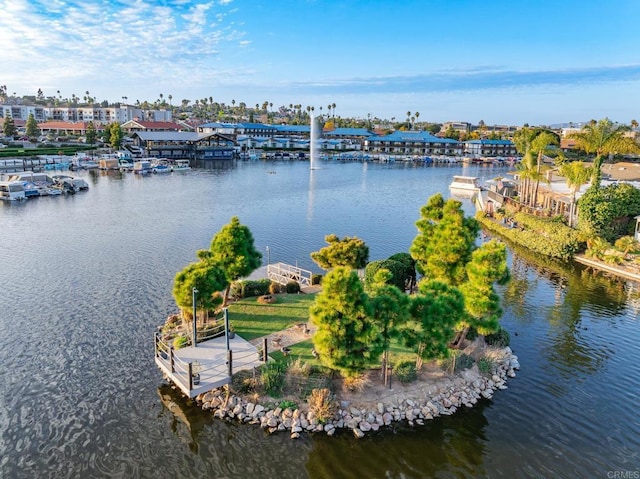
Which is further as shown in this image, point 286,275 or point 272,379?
point 286,275

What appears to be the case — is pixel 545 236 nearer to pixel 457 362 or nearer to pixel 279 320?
pixel 457 362

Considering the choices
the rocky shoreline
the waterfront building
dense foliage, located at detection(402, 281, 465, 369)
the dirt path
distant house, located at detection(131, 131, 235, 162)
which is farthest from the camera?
the waterfront building

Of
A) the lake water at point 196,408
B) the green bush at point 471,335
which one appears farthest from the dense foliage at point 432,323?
the green bush at point 471,335

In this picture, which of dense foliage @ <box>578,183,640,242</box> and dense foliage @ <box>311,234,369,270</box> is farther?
dense foliage @ <box>578,183,640,242</box>

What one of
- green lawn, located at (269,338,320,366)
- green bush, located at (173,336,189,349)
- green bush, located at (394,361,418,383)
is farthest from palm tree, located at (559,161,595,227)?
green bush, located at (173,336,189,349)

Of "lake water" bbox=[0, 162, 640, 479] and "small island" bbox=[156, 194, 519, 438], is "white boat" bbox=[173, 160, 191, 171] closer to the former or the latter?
"lake water" bbox=[0, 162, 640, 479]

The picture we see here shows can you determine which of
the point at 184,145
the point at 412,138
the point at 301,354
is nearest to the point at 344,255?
the point at 301,354

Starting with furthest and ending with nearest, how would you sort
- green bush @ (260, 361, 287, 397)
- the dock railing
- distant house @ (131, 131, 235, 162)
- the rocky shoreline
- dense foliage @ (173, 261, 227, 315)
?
1. distant house @ (131, 131, 235, 162)
2. the dock railing
3. dense foliage @ (173, 261, 227, 315)
4. green bush @ (260, 361, 287, 397)
5. the rocky shoreline
